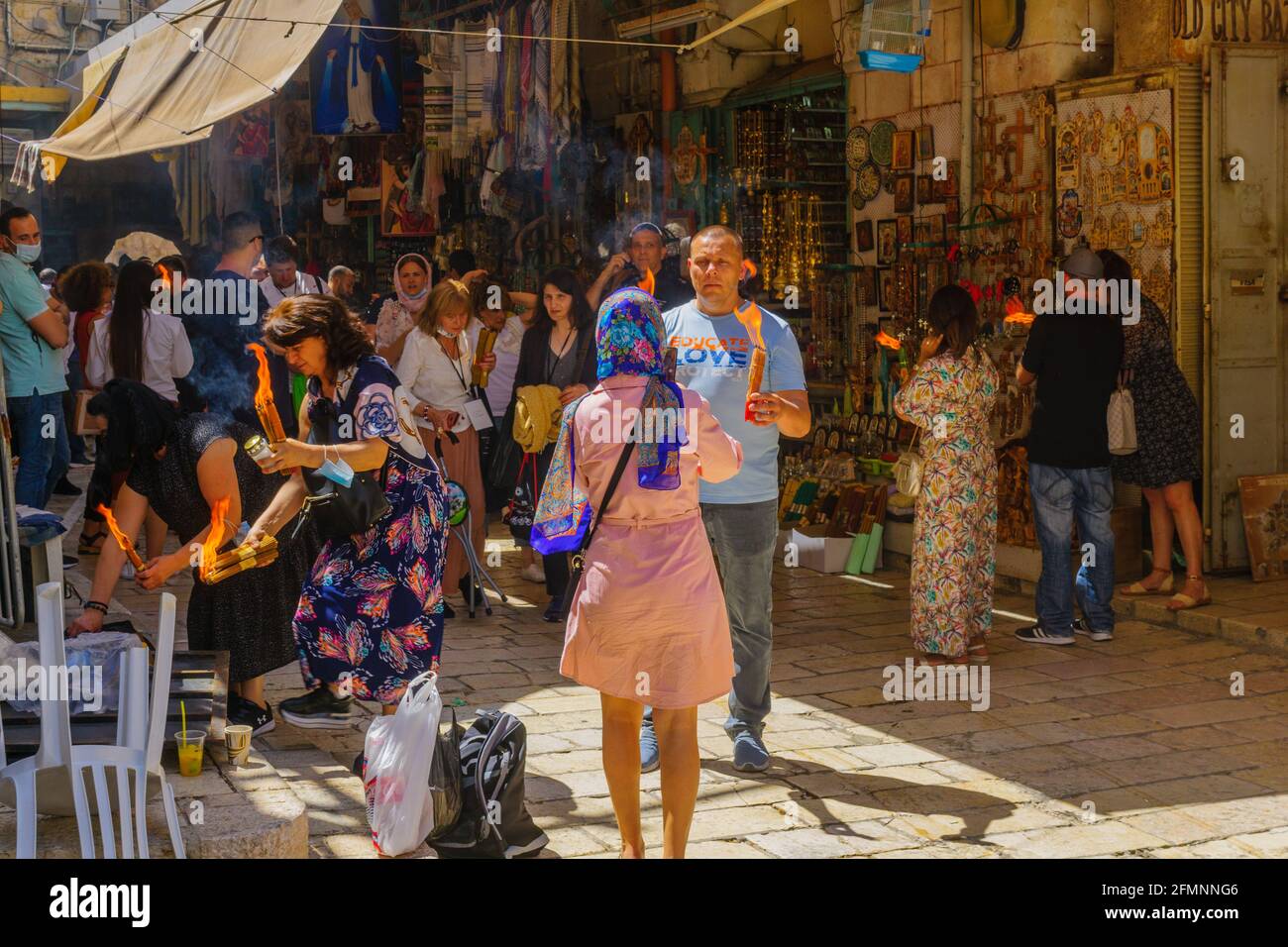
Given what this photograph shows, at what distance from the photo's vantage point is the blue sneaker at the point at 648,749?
596 centimetres

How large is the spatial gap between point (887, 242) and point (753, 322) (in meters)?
5.28

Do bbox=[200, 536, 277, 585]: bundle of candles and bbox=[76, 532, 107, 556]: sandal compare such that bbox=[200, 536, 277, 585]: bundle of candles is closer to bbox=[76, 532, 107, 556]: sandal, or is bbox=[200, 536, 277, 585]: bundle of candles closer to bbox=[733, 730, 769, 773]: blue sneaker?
bbox=[733, 730, 769, 773]: blue sneaker

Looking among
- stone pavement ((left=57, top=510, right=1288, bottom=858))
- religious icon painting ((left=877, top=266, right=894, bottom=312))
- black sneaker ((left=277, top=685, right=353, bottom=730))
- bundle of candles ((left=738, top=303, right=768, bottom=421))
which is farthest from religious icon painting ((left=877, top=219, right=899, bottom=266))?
black sneaker ((left=277, top=685, right=353, bottom=730))

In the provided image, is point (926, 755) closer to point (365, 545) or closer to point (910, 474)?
point (910, 474)

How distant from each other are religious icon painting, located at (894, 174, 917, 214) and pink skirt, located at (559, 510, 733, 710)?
655 centimetres

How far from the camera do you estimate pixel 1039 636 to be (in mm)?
8195

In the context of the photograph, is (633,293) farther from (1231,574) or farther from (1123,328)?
(1231,574)

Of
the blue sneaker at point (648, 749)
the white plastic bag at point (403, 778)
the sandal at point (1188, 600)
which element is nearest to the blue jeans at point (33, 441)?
the blue sneaker at point (648, 749)

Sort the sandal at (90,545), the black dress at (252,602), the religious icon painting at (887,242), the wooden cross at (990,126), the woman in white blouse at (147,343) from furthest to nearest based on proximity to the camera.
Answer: the religious icon painting at (887,242) → the sandal at (90,545) → the wooden cross at (990,126) → the woman in white blouse at (147,343) → the black dress at (252,602)

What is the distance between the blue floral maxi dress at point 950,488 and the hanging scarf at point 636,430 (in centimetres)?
315

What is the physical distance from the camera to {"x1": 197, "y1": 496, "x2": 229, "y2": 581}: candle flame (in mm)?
5336

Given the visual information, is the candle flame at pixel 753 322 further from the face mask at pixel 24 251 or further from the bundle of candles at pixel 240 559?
the face mask at pixel 24 251

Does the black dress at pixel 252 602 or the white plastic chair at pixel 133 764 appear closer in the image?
the white plastic chair at pixel 133 764
